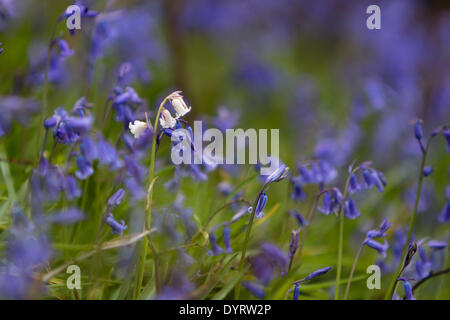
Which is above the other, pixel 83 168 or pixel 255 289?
pixel 83 168

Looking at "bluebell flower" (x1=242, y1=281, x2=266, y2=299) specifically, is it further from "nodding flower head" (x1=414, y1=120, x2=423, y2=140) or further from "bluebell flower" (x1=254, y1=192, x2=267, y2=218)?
"nodding flower head" (x1=414, y1=120, x2=423, y2=140)

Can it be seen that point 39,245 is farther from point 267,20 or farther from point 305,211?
point 267,20

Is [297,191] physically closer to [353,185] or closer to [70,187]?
[353,185]

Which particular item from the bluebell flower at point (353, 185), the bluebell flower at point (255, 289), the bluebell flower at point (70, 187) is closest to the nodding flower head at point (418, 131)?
the bluebell flower at point (353, 185)

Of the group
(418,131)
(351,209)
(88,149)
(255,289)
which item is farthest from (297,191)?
(88,149)

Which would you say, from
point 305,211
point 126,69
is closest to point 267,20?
point 305,211
